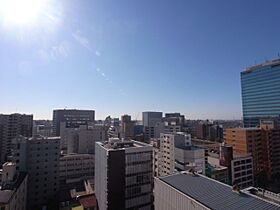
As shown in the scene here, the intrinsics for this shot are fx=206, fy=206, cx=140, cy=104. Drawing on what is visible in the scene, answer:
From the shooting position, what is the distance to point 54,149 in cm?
4312

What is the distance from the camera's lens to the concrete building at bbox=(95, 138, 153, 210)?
94.3ft

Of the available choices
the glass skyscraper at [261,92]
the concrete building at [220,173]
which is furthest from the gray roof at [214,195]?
the glass skyscraper at [261,92]

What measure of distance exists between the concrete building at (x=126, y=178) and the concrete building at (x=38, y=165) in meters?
16.0

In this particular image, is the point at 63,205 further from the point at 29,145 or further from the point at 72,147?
the point at 72,147

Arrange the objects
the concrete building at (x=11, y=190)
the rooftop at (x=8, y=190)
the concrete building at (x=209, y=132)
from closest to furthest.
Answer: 1. the rooftop at (x=8, y=190)
2. the concrete building at (x=11, y=190)
3. the concrete building at (x=209, y=132)

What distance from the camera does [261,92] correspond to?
87.1 metres

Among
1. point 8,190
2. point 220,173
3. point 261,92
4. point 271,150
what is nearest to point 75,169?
point 8,190

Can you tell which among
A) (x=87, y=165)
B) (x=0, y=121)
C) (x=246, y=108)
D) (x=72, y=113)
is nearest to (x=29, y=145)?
(x=87, y=165)

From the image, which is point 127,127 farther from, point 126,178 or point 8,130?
point 126,178

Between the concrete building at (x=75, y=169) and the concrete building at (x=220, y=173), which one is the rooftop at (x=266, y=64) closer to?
A: the concrete building at (x=220, y=173)

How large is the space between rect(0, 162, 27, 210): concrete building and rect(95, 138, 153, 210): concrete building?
11720 mm

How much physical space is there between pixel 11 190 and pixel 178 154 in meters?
30.3

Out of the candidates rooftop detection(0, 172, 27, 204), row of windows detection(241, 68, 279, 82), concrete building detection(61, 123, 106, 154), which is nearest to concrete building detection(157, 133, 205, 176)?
rooftop detection(0, 172, 27, 204)

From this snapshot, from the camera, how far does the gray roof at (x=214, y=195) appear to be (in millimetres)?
13655
